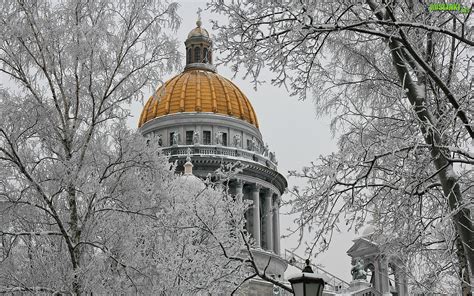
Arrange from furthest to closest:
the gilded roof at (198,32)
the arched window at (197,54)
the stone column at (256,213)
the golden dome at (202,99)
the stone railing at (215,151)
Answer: the gilded roof at (198,32), the arched window at (197,54), the golden dome at (202,99), the stone railing at (215,151), the stone column at (256,213)

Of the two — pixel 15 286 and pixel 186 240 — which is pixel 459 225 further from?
pixel 186 240

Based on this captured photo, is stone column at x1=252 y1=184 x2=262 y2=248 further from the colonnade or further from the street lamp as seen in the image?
the street lamp

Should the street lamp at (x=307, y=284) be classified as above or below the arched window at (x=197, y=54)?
below

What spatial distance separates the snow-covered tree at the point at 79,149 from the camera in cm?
1303

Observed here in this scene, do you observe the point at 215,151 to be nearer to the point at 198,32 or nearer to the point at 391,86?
the point at 198,32

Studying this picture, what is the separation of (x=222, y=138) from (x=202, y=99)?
496cm

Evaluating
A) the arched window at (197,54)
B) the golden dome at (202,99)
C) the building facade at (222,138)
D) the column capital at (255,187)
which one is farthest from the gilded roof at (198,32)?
the column capital at (255,187)

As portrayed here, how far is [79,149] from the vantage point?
547 inches

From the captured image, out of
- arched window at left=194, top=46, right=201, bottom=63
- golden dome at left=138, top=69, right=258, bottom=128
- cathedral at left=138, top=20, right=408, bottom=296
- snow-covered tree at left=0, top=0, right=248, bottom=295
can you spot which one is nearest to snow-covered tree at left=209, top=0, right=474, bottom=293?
snow-covered tree at left=0, top=0, right=248, bottom=295

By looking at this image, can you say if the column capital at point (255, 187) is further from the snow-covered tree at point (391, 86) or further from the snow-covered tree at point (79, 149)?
the snow-covered tree at point (391, 86)

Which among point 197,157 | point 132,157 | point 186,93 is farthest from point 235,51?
point 186,93

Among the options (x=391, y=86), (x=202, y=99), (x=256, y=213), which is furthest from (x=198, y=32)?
(x=391, y=86)

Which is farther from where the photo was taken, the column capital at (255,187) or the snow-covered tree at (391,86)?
the column capital at (255,187)

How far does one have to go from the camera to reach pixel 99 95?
45.4 ft
